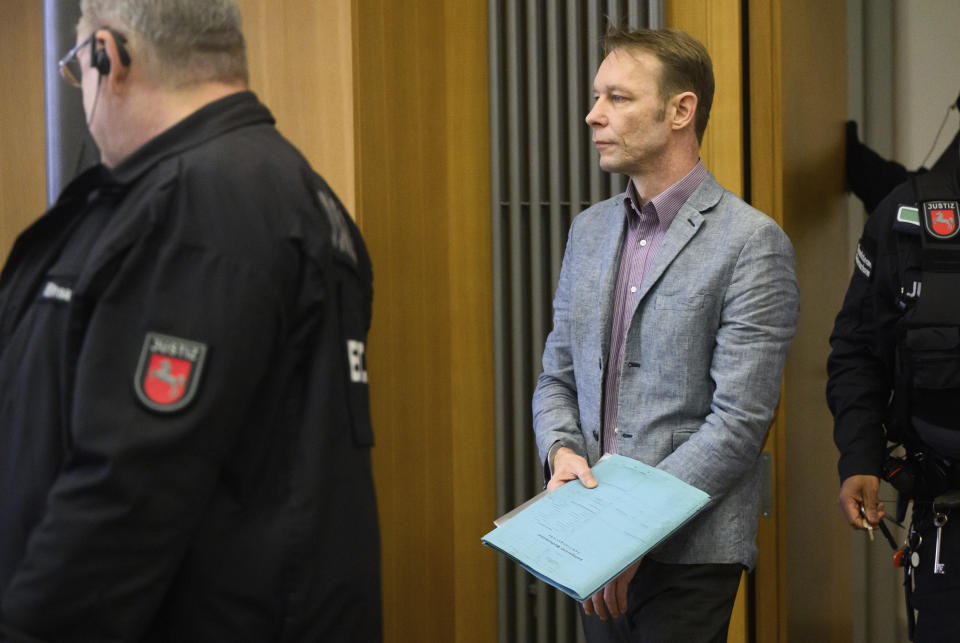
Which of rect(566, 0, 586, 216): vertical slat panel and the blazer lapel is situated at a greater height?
rect(566, 0, 586, 216): vertical slat panel

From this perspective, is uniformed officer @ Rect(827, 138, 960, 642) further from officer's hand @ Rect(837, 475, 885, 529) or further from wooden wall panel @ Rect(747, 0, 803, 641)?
wooden wall panel @ Rect(747, 0, 803, 641)

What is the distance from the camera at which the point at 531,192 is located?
137 inches

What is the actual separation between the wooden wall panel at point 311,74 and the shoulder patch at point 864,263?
1.44 meters

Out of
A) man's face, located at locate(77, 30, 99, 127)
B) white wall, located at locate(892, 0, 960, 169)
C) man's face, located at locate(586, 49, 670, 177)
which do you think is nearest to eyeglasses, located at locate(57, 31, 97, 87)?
man's face, located at locate(77, 30, 99, 127)

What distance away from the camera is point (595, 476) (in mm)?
2176

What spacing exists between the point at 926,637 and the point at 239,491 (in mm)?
1790

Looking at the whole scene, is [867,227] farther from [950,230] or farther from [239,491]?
[239,491]

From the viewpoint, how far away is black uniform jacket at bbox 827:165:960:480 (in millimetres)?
2557

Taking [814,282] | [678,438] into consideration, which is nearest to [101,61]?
[678,438]

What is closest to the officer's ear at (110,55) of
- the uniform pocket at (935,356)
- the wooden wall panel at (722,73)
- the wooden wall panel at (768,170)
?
the uniform pocket at (935,356)

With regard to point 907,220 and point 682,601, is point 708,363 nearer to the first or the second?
point 682,601

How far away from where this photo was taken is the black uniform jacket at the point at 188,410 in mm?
1301

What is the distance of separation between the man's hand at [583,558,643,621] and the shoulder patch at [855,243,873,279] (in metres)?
1.08

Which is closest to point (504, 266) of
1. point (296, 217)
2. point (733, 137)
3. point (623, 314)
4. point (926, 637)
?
point (733, 137)
